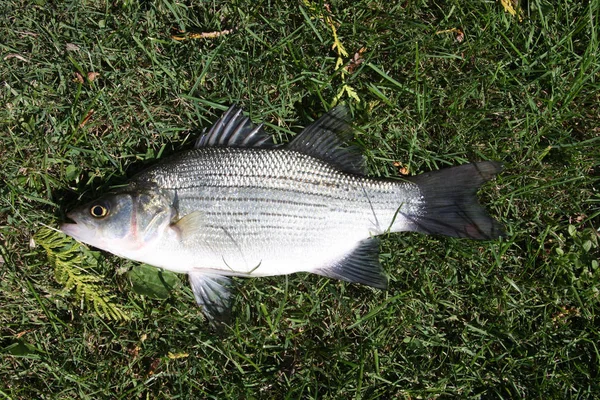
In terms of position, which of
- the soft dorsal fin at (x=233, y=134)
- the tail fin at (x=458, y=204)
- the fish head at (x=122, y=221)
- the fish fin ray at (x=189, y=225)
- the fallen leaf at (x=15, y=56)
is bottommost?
the tail fin at (x=458, y=204)

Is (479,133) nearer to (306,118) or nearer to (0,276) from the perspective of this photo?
(306,118)

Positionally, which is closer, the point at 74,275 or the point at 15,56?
the point at 74,275

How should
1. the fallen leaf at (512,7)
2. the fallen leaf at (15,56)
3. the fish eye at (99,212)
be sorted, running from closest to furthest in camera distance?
the fish eye at (99,212) → the fallen leaf at (15,56) → the fallen leaf at (512,7)

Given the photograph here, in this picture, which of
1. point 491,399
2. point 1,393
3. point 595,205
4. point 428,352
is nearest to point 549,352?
point 491,399

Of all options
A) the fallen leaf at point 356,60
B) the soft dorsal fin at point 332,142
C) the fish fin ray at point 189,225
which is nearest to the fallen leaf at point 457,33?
the fallen leaf at point 356,60

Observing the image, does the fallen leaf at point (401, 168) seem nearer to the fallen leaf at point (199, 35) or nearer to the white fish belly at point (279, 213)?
the white fish belly at point (279, 213)

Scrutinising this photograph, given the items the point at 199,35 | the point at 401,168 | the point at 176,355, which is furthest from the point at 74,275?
the point at 401,168

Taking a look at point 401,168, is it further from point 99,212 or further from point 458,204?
point 99,212
